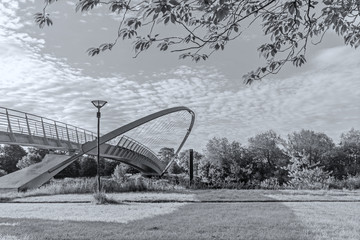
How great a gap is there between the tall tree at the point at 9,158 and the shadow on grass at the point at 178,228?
5115 centimetres

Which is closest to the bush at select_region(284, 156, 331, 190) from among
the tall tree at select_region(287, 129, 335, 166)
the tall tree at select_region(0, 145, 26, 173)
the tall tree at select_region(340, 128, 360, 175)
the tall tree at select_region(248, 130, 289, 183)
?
the tall tree at select_region(248, 130, 289, 183)

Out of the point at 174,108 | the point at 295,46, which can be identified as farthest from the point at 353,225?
the point at 174,108

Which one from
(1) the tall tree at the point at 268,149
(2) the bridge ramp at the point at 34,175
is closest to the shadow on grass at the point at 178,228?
(2) the bridge ramp at the point at 34,175

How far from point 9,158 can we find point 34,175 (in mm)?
37763

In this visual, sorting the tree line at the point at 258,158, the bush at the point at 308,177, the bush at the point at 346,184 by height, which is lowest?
the bush at the point at 346,184

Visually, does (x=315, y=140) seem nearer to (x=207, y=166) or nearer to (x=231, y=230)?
(x=207, y=166)

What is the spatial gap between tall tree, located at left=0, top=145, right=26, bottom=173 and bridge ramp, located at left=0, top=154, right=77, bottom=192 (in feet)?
111

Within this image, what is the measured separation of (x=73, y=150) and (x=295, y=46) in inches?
884

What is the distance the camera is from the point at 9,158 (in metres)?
55.9

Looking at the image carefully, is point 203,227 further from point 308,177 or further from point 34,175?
point 308,177

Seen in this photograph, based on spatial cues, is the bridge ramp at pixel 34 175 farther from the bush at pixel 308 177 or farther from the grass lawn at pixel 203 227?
the bush at pixel 308 177

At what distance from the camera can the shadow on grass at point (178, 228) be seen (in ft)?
20.8

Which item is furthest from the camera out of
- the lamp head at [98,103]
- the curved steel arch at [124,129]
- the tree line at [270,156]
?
the tree line at [270,156]

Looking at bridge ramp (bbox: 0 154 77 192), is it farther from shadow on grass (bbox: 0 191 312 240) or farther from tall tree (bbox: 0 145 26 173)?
tall tree (bbox: 0 145 26 173)
